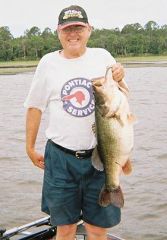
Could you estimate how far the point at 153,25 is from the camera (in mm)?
121438

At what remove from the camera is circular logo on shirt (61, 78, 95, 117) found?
450cm

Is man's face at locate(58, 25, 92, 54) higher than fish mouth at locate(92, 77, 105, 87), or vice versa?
man's face at locate(58, 25, 92, 54)

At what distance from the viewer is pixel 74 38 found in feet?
14.8

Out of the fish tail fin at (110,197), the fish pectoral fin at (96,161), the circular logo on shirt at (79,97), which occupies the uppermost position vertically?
the circular logo on shirt at (79,97)

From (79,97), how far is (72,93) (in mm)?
69

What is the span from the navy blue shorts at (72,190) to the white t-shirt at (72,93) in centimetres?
14

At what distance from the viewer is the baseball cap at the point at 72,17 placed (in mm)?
4504

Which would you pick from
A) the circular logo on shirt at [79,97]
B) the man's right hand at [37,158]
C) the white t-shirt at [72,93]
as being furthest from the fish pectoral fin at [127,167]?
the man's right hand at [37,158]

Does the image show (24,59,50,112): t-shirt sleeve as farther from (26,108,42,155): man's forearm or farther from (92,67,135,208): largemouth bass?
(92,67,135,208): largemouth bass

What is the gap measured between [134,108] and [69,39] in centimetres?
1785

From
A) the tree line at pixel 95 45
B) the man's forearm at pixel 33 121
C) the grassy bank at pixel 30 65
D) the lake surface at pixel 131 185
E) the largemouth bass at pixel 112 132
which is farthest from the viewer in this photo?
the tree line at pixel 95 45

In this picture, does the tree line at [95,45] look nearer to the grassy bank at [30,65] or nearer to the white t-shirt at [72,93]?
the grassy bank at [30,65]

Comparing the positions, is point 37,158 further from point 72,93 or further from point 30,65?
point 30,65

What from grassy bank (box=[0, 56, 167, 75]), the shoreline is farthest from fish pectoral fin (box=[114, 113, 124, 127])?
grassy bank (box=[0, 56, 167, 75])
